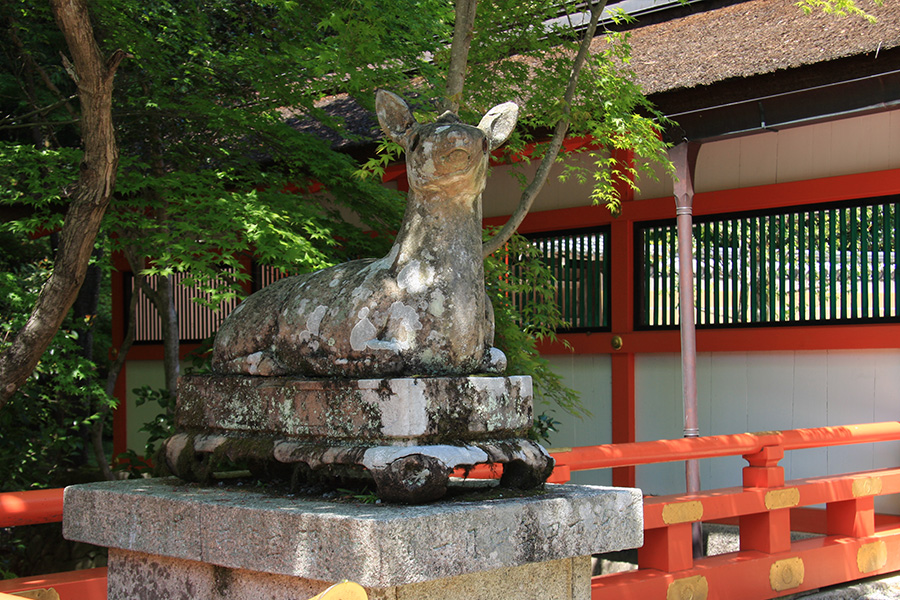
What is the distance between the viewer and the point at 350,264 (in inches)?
116

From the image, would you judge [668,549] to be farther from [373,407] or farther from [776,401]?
[776,401]

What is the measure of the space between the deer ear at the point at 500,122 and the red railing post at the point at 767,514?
307 cm

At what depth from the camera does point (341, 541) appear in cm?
224

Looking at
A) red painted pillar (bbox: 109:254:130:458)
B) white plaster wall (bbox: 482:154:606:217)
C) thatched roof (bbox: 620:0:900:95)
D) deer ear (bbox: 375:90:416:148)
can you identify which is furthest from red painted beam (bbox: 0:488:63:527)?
red painted pillar (bbox: 109:254:130:458)

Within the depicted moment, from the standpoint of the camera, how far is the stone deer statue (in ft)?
8.61

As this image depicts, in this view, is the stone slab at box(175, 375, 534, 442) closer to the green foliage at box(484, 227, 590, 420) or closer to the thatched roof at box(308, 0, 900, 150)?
the green foliage at box(484, 227, 590, 420)

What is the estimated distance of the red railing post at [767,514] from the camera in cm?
507

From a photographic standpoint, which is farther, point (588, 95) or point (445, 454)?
point (588, 95)

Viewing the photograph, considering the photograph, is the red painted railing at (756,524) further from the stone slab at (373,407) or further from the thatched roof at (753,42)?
the thatched roof at (753,42)

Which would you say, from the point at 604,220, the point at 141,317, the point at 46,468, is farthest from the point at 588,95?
the point at 141,317

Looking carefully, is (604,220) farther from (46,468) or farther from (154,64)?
(46,468)

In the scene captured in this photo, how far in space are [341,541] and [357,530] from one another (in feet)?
0.23

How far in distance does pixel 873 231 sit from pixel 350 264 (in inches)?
210

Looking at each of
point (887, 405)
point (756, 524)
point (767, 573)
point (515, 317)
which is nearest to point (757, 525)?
point (756, 524)
